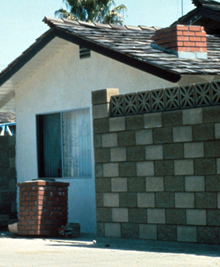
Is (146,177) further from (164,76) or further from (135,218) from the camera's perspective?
(164,76)

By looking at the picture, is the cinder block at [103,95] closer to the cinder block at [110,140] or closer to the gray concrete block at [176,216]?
the cinder block at [110,140]

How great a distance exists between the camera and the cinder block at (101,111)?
9.94 meters

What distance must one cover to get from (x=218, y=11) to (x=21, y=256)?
8919 mm

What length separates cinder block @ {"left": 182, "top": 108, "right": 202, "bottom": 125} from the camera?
851cm

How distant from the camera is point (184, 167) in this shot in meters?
8.72

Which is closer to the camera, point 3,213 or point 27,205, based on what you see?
point 27,205

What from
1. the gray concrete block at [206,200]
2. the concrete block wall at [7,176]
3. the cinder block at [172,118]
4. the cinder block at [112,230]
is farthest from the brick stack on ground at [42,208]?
the gray concrete block at [206,200]

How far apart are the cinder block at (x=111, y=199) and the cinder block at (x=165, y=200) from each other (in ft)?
2.92

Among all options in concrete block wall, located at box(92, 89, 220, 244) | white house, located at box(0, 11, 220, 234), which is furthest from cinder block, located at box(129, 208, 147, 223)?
white house, located at box(0, 11, 220, 234)

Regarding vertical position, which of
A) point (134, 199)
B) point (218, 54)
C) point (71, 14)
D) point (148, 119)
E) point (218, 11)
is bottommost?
point (134, 199)

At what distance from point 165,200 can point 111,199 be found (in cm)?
117

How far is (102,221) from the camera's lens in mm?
9992

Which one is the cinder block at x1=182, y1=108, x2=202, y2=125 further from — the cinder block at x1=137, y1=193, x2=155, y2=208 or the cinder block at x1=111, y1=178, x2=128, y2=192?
the cinder block at x1=111, y1=178, x2=128, y2=192

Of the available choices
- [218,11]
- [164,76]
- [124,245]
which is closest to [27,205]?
[124,245]
